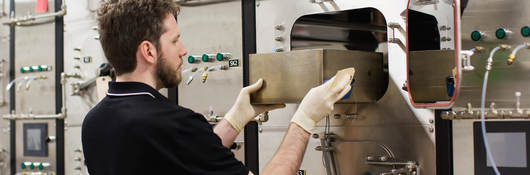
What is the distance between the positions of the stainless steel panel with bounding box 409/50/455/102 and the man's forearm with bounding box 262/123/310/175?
0.51 m

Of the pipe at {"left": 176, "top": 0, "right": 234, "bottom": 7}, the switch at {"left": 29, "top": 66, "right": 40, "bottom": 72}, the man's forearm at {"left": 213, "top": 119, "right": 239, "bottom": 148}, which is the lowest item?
the man's forearm at {"left": 213, "top": 119, "right": 239, "bottom": 148}

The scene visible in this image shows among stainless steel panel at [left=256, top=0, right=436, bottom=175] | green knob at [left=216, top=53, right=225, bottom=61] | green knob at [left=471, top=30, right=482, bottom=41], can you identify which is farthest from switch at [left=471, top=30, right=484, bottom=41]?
green knob at [left=216, top=53, right=225, bottom=61]

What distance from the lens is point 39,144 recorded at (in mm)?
4078

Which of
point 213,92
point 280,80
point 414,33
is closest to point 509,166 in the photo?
point 414,33

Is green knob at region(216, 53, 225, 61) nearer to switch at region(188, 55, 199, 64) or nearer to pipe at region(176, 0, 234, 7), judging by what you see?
switch at region(188, 55, 199, 64)

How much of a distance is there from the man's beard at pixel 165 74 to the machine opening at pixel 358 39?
66cm

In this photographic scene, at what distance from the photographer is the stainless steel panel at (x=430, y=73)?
2.34 metres

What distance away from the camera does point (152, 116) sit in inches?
74.2

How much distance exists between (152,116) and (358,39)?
1.27 meters

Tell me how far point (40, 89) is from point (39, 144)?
0.38 metres

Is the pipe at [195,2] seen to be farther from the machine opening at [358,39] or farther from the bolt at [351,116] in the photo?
the bolt at [351,116]

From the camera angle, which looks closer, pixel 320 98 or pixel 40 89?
pixel 320 98

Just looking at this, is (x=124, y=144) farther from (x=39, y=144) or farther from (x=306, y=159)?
(x=39, y=144)

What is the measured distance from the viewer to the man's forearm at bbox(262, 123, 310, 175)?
207cm
